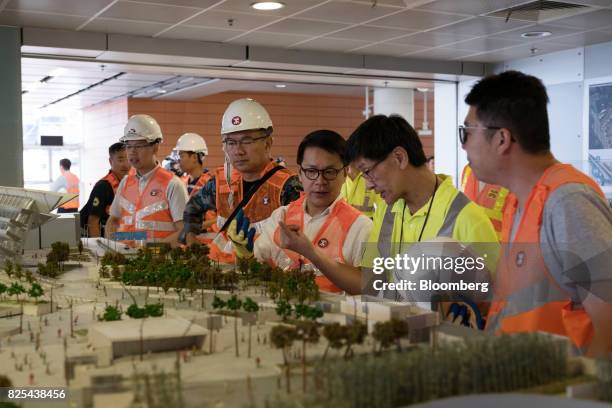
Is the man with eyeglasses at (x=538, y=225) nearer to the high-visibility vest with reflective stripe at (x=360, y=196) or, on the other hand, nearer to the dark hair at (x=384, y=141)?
the dark hair at (x=384, y=141)

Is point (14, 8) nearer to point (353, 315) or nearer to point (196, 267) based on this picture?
point (196, 267)

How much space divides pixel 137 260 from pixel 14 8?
176 inches

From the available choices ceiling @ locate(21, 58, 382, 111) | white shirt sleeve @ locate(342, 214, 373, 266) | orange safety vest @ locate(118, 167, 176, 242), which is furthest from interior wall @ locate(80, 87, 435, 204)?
white shirt sleeve @ locate(342, 214, 373, 266)

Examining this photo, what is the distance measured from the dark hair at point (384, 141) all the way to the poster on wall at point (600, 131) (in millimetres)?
7805

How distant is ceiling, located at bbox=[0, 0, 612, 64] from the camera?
300 inches

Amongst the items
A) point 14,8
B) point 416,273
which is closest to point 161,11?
point 14,8

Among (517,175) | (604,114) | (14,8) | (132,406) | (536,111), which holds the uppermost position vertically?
(14,8)

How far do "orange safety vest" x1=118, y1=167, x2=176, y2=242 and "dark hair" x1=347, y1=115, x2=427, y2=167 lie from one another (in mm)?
3368

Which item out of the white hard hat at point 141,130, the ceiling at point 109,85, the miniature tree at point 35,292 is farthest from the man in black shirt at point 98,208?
the miniature tree at point 35,292

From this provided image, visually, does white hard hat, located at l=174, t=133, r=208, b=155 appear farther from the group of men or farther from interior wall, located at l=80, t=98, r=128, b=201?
interior wall, located at l=80, t=98, r=128, b=201

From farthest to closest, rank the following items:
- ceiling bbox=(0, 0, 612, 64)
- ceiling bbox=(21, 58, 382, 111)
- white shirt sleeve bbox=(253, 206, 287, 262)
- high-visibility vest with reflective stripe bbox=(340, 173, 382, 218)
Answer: ceiling bbox=(21, 58, 382, 111) → ceiling bbox=(0, 0, 612, 64) → high-visibility vest with reflective stripe bbox=(340, 173, 382, 218) → white shirt sleeve bbox=(253, 206, 287, 262)

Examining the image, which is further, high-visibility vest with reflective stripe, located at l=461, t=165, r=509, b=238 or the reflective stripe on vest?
high-visibility vest with reflective stripe, located at l=461, t=165, r=509, b=238

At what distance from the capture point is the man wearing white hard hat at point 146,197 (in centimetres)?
636

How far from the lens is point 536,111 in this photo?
2596 mm
